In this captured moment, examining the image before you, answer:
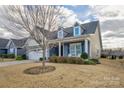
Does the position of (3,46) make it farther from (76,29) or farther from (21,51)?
(76,29)

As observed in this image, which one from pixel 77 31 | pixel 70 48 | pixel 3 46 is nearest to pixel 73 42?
pixel 70 48

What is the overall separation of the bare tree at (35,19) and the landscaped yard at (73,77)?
49 centimetres

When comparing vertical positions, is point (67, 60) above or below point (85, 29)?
below

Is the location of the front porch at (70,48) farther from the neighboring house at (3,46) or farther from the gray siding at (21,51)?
the neighboring house at (3,46)

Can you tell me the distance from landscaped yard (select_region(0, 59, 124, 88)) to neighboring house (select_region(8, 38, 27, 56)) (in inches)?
17.6

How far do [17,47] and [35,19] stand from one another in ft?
2.76

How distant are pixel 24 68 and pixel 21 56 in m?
0.33

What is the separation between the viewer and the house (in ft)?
12.4

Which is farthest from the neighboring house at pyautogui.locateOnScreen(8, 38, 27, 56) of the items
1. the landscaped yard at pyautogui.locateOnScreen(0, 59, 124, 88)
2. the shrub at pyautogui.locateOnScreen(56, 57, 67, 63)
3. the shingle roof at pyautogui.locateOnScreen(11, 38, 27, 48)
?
the shrub at pyautogui.locateOnScreen(56, 57, 67, 63)

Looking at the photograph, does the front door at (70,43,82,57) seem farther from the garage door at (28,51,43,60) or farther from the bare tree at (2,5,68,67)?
the garage door at (28,51,43,60)

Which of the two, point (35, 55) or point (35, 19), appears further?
point (35, 55)

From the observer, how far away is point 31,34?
382 centimetres

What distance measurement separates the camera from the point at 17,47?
397 centimetres

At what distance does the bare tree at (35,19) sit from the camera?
12.3 ft
